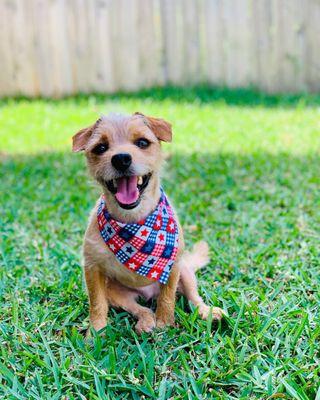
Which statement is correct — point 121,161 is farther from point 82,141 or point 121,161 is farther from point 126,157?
point 82,141

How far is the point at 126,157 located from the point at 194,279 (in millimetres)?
885

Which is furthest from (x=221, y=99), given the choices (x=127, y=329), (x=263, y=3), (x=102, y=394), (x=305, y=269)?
(x=102, y=394)

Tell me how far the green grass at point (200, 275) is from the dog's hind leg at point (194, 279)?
2.6 inches

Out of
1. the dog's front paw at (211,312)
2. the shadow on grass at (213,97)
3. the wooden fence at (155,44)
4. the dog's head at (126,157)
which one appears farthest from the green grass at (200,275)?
the wooden fence at (155,44)

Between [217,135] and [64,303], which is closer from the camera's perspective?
[64,303]

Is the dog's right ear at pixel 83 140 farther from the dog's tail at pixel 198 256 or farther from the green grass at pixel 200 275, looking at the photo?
the dog's tail at pixel 198 256

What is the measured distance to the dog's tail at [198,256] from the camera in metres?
3.61

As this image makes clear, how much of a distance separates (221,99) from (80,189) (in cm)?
421

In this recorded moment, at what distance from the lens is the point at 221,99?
9.07 metres

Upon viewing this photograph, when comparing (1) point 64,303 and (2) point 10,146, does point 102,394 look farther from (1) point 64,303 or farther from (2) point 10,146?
(2) point 10,146

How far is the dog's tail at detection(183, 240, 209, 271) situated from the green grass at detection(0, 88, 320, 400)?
7 cm

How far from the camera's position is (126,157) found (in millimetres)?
2756

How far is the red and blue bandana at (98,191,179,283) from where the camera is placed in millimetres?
2982

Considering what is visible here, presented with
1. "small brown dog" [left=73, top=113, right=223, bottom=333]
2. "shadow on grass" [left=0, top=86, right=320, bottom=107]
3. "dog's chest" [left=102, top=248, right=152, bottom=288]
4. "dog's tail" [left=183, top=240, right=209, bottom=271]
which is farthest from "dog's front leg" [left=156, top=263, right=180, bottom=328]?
"shadow on grass" [left=0, top=86, right=320, bottom=107]
